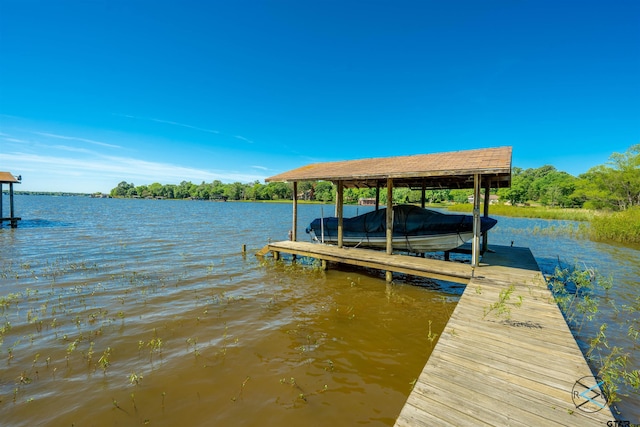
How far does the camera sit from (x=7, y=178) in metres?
22.4

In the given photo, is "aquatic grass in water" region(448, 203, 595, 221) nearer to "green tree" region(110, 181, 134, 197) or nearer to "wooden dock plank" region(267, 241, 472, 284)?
"wooden dock plank" region(267, 241, 472, 284)

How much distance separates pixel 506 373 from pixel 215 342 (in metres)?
5.03

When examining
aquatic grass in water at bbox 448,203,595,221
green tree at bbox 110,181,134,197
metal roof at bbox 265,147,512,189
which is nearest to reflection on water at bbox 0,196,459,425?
metal roof at bbox 265,147,512,189

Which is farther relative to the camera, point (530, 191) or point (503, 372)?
point (530, 191)

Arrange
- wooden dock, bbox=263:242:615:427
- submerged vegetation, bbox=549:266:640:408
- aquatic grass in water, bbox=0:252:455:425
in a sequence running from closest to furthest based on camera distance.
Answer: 1. wooden dock, bbox=263:242:615:427
2. aquatic grass in water, bbox=0:252:455:425
3. submerged vegetation, bbox=549:266:640:408

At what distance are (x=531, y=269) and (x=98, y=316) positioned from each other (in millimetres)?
11916

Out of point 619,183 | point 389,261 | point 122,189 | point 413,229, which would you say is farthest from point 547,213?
point 122,189

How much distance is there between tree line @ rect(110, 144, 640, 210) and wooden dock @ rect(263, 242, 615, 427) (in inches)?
394

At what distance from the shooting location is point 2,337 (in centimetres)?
587

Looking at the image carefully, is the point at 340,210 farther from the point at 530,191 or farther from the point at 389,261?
the point at 530,191

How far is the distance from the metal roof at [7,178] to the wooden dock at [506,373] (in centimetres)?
3073

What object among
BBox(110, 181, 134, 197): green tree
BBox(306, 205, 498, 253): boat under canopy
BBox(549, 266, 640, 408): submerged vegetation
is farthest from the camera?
BBox(110, 181, 134, 197): green tree

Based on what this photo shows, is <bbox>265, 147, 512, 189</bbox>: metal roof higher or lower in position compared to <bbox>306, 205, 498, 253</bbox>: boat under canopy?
higher

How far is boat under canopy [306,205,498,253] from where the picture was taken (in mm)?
10555
